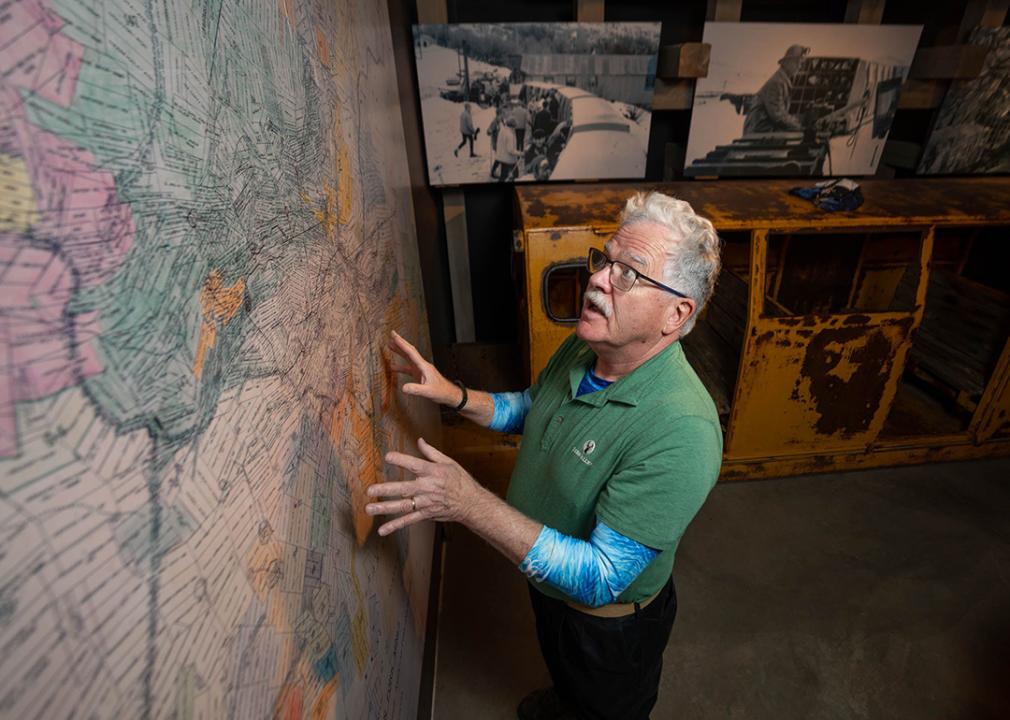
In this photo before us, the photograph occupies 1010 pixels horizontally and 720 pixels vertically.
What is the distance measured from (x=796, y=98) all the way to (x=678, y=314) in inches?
104

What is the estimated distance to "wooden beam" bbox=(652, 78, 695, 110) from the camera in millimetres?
2943

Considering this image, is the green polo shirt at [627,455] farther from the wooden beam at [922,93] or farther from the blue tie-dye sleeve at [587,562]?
the wooden beam at [922,93]

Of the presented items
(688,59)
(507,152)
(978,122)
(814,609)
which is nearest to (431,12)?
(507,152)

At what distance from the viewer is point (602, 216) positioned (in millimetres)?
2371

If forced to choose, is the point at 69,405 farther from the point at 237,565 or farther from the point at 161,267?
the point at 237,565

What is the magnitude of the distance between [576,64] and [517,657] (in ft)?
10.2

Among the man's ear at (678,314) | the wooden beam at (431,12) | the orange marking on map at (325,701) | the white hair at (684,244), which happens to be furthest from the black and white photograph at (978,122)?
the orange marking on map at (325,701)

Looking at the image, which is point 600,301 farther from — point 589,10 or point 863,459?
point 863,459

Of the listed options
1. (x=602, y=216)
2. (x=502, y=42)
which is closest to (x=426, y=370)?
(x=602, y=216)

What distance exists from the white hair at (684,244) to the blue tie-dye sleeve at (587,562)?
1.90 ft

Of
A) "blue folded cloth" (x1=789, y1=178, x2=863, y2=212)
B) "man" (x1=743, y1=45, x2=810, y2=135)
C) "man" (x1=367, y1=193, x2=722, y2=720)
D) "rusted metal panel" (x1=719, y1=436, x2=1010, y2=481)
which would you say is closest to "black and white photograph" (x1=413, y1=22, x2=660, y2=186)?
"man" (x1=743, y1=45, x2=810, y2=135)

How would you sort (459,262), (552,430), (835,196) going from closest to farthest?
(552,430)
(835,196)
(459,262)

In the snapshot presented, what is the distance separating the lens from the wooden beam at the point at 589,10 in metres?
2.67

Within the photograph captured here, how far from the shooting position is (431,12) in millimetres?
2652
